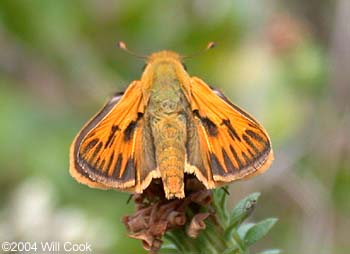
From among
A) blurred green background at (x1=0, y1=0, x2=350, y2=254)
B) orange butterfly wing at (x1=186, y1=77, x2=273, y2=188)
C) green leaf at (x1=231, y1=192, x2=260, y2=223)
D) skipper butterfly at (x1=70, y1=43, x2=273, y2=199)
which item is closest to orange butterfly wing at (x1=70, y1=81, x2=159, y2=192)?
skipper butterfly at (x1=70, y1=43, x2=273, y2=199)

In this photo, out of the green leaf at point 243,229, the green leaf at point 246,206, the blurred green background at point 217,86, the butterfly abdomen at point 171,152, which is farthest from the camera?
the blurred green background at point 217,86

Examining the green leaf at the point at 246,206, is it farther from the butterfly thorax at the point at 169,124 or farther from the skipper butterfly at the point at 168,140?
the butterfly thorax at the point at 169,124

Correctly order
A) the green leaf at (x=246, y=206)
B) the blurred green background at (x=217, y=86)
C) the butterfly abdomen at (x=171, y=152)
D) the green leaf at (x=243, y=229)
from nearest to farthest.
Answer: the butterfly abdomen at (x=171, y=152)
the green leaf at (x=246, y=206)
the green leaf at (x=243, y=229)
the blurred green background at (x=217, y=86)

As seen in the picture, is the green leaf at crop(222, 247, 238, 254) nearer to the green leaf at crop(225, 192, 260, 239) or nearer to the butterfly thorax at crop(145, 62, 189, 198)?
the green leaf at crop(225, 192, 260, 239)

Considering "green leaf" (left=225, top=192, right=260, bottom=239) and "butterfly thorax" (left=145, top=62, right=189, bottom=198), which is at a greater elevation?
"butterfly thorax" (left=145, top=62, right=189, bottom=198)

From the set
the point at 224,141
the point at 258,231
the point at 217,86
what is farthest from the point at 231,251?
the point at 217,86

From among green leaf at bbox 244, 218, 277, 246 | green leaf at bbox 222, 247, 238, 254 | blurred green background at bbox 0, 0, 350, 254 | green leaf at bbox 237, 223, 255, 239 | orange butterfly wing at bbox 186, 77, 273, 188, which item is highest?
blurred green background at bbox 0, 0, 350, 254

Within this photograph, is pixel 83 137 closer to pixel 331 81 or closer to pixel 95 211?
pixel 95 211

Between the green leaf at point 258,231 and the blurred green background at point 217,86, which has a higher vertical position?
the blurred green background at point 217,86

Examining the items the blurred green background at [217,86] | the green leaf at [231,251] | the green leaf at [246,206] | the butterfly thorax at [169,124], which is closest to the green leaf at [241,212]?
the green leaf at [246,206]
